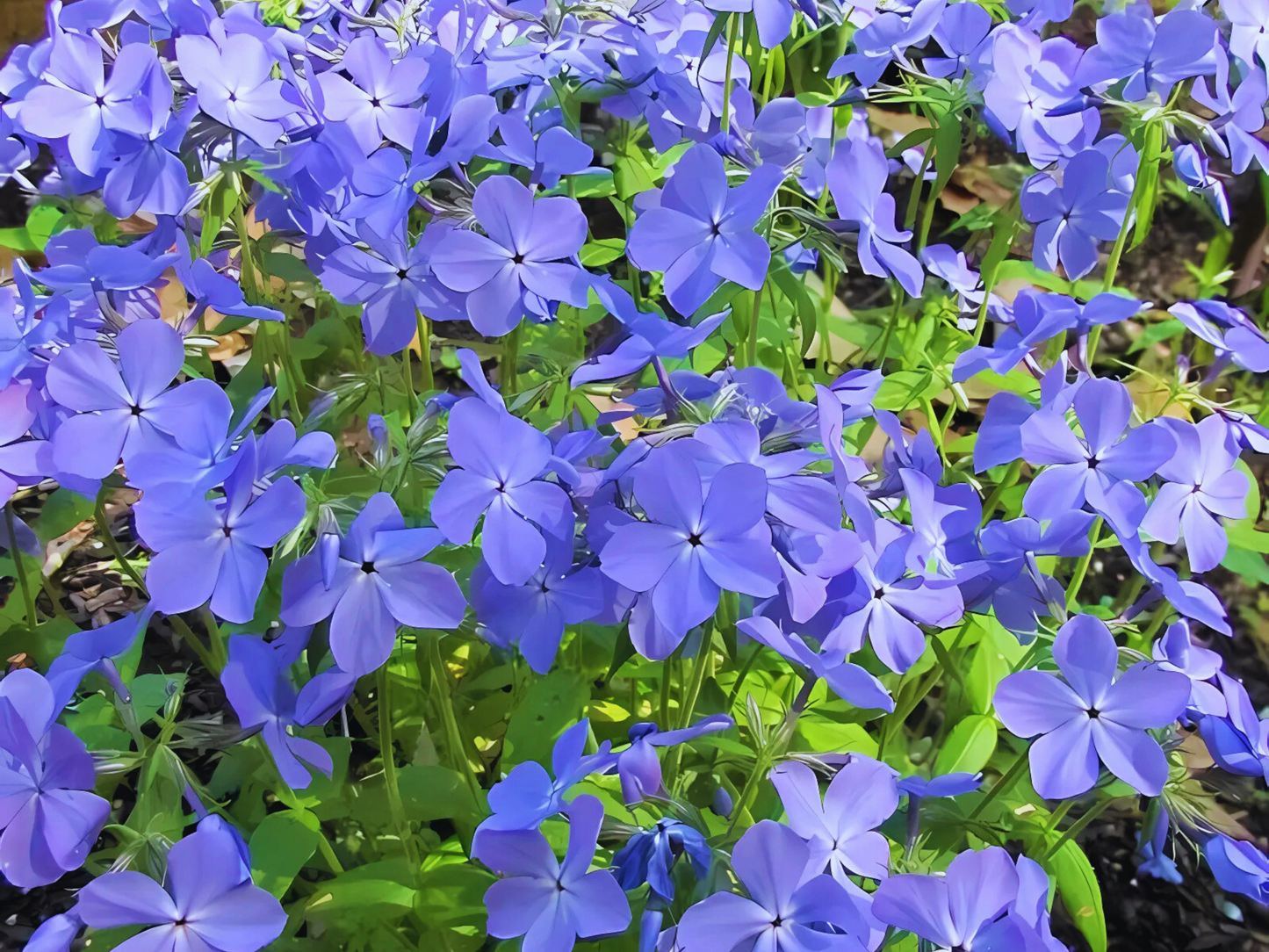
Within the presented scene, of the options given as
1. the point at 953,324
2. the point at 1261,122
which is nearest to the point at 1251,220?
the point at 953,324

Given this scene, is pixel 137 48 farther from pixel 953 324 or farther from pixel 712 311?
pixel 953 324

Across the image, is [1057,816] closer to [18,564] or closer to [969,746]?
[969,746]

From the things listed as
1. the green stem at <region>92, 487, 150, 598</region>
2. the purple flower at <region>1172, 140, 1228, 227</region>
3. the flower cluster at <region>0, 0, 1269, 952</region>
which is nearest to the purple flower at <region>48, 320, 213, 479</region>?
the flower cluster at <region>0, 0, 1269, 952</region>

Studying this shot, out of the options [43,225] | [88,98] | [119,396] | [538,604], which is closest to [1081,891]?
[538,604]

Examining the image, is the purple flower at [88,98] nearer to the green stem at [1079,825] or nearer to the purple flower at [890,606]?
the purple flower at [890,606]

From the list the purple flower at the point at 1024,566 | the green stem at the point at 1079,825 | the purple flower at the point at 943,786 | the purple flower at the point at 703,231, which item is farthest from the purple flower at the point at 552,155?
the green stem at the point at 1079,825

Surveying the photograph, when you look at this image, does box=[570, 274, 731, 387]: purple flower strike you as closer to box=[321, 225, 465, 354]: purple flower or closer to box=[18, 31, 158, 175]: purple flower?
box=[321, 225, 465, 354]: purple flower
